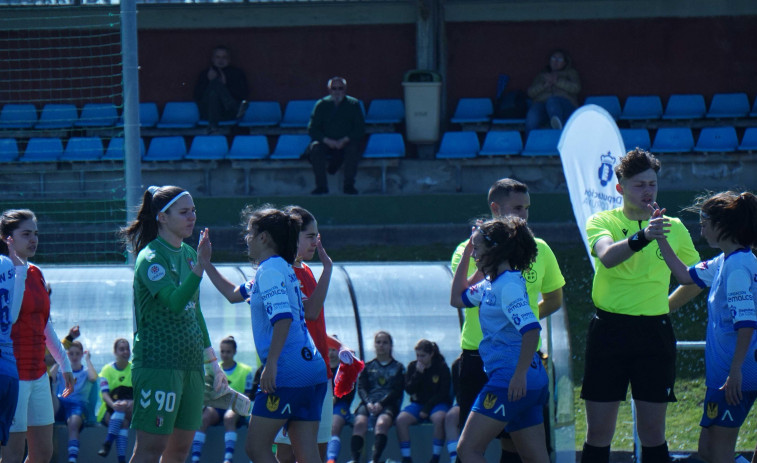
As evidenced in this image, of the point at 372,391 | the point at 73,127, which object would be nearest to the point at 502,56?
the point at 73,127

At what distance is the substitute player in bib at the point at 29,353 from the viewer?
5.49 metres

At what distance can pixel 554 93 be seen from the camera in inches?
591

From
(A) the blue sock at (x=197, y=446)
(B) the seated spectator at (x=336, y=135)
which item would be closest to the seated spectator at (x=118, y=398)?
(A) the blue sock at (x=197, y=446)

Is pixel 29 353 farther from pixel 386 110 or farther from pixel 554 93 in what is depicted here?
pixel 386 110

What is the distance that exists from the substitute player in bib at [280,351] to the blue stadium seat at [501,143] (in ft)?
31.9

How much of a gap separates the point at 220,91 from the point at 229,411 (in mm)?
8845

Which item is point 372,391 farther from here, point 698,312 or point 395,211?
Result: point 395,211

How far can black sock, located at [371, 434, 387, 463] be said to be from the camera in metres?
7.57

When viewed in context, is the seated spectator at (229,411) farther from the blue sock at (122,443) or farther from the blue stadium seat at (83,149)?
the blue stadium seat at (83,149)

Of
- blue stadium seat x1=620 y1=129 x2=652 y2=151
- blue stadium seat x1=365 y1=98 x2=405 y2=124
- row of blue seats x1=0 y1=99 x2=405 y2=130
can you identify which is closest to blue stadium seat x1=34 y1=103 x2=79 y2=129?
row of blue seats x1=0 y1=99 x2=405 y2=130

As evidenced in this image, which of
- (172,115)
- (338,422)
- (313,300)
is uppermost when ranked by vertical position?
(172,115)

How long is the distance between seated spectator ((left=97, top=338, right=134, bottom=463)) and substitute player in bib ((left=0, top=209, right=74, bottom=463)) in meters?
1.99

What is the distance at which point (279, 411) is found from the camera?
4812 millimetres

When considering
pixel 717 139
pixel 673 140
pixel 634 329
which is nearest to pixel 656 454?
pixel 634 329
